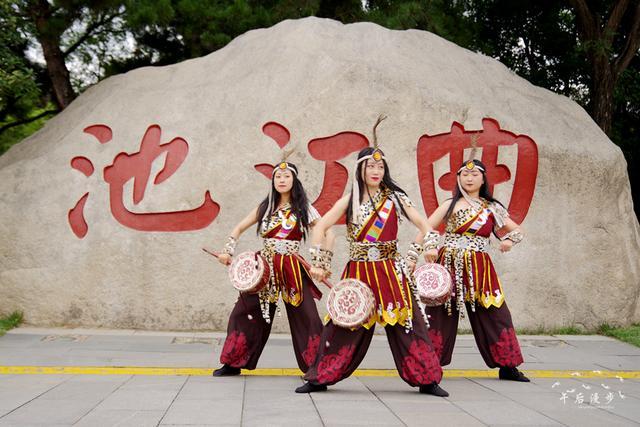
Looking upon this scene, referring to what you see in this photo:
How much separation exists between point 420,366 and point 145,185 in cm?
429

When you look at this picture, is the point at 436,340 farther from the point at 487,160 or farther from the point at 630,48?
the point at 630,48

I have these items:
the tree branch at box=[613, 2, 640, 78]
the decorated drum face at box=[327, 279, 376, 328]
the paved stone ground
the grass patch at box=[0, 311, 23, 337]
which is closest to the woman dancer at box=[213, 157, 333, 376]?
the paved stone ground

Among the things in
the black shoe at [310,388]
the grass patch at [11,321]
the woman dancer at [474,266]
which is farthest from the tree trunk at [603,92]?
the grass patch at [11,321]

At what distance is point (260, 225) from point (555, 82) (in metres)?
10.1

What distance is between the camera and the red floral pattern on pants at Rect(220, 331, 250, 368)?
4730 mm

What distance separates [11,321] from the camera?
6867 millimetres

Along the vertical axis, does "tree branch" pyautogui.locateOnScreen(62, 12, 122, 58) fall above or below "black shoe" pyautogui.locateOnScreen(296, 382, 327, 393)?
above

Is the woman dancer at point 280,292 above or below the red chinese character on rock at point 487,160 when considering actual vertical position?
below

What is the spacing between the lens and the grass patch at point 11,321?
6705 mm

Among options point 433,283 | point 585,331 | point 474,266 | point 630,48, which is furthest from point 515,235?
point 630,48

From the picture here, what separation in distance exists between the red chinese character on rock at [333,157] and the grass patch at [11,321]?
348cm

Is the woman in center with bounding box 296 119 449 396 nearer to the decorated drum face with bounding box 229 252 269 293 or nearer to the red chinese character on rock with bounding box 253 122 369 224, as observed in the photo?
the decorated drum face with bounding box 229 252 269 293

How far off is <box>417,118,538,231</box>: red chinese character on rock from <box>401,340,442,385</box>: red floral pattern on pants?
3207mm

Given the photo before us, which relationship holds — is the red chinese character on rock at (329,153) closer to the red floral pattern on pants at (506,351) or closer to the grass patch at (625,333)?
the red floral pattern on pants at (506,351)
